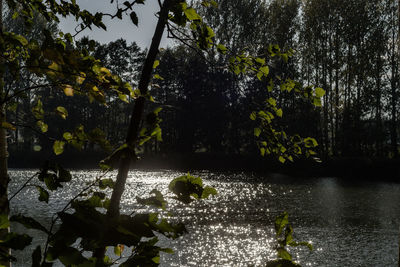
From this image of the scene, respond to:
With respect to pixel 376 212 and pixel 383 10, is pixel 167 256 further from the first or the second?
pixel 383 10

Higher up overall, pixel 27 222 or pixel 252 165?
pixel 27 222

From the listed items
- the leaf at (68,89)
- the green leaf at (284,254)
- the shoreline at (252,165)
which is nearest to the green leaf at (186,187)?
the green leaf at (284,254)

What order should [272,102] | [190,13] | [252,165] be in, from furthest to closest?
[252,165], [272,102], [190,13]

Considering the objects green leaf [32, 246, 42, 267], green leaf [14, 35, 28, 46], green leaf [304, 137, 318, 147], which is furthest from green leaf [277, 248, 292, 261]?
green leaf [14, 35, 28, 46]

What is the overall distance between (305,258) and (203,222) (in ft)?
13.6

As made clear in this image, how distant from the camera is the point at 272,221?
1266 centimetres

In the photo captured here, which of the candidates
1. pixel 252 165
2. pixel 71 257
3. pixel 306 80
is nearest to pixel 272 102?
pixel 71 257

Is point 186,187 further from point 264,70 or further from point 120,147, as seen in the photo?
point 264,70

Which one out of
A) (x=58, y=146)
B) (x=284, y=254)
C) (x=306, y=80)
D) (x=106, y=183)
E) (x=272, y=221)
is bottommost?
(x=272, y=221)

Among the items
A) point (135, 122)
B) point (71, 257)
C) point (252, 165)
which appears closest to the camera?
point (71, 257)

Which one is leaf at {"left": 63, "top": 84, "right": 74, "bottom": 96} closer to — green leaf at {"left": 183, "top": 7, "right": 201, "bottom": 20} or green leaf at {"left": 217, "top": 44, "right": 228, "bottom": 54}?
green leaf at {"left": 183, "top": 7, "right": 201, "bottom": 20}

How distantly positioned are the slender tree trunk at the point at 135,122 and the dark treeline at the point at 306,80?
25.7 meters

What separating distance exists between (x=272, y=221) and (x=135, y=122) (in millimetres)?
12442

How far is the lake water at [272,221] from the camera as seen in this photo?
29.2ft
